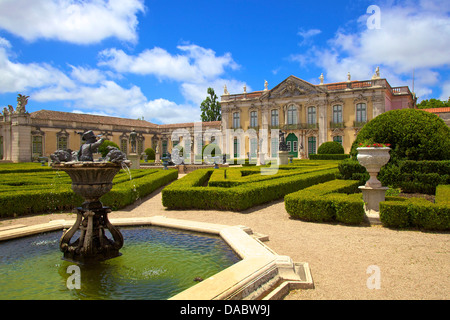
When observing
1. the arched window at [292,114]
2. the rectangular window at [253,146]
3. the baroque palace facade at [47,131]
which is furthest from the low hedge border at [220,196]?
the rectangular window at [253,146]

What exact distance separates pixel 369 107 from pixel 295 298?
32.0 m

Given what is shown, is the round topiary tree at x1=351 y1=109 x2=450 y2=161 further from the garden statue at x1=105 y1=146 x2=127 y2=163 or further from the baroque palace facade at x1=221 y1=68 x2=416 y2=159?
the baroque palace facade at x1=221 y1=68 x2=416 y2=159

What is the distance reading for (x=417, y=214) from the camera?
245 inches

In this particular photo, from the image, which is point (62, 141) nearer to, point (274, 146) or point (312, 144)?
point (274, 146)

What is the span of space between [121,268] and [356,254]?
3.46 metres

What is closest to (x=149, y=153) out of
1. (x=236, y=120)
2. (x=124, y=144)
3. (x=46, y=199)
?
(x=124, y=144)

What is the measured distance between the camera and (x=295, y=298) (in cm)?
352

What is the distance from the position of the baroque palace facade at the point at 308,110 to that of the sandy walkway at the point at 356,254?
2476 centimetres

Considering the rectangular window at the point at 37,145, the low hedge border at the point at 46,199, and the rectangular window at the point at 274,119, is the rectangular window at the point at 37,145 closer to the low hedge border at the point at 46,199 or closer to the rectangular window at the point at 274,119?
the rectangular window at the point at 274,119

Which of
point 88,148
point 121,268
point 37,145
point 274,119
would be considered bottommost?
point 121,268

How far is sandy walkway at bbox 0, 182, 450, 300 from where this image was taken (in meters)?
3.65

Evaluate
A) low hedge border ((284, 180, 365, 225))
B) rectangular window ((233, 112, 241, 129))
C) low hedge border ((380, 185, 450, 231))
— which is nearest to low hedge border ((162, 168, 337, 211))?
low hedge border ((284, 180, 365, 225))
